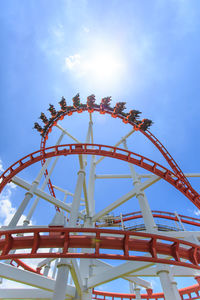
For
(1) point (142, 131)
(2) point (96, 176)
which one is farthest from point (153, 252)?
(1) point (142, 131)

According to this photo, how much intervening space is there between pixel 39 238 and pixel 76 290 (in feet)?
7.08

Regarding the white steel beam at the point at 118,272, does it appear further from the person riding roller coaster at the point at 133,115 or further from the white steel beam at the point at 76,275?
the person riding roller coaster at the point at 133,115

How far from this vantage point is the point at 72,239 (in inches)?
114

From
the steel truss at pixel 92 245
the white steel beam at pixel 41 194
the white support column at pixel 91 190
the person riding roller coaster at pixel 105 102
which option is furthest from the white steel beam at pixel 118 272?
the person riding roller coaster at pixel 105 102

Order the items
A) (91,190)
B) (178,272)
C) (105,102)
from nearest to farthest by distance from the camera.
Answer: (178,272), (91,190), (105,102)

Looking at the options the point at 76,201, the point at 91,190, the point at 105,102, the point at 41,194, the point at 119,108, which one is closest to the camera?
the point at 76,201

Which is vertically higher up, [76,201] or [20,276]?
[76,201]

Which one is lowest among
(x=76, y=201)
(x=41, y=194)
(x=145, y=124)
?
(x=76, y=201)

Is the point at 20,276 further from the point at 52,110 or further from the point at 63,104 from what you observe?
the point at 63,104

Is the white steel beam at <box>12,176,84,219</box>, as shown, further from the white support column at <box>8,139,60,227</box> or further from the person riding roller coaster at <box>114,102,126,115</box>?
the person riding roller coaster at <box>114,102,126,115</box>

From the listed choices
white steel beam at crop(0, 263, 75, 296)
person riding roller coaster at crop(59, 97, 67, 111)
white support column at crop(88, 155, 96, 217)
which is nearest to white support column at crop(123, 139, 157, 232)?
white support column at crop(88, 155, 96, 217)

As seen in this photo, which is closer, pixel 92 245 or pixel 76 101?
pixel 92 245

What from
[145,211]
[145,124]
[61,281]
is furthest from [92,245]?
[145,124]

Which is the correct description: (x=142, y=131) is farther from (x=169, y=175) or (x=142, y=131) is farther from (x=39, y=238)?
(x=39, y=238)
